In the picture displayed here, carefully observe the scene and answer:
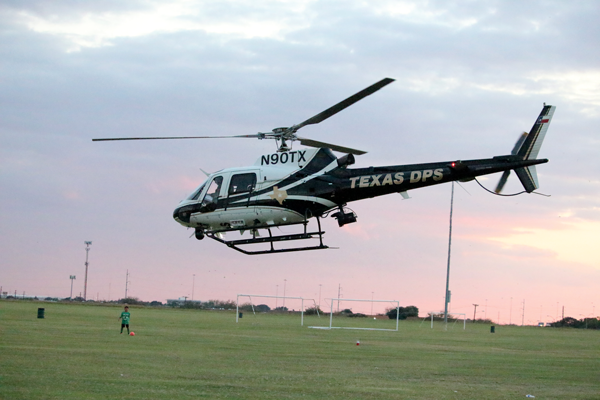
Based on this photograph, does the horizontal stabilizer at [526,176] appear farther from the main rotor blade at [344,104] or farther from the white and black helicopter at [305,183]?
the main rotor blade at [344,104]

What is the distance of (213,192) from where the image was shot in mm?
27062

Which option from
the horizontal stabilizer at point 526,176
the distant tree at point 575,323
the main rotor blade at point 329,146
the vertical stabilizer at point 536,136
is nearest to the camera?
the horizontal stabilizer at point 526,176

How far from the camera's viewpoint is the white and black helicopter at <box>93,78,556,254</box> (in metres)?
23.5

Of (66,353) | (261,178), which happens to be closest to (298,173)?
(261,178)

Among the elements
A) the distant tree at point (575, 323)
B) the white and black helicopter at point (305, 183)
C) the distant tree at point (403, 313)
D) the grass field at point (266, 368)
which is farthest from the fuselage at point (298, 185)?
the distant tree at point (575, 323)

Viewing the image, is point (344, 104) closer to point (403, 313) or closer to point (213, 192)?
point (213, 192)

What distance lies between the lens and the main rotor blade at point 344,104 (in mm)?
19469

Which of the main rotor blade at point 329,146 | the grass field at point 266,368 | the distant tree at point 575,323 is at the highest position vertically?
the main rotor blade at point 329,146

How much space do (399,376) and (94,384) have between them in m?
10.0

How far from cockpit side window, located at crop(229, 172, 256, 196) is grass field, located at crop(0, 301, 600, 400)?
6.35 meters

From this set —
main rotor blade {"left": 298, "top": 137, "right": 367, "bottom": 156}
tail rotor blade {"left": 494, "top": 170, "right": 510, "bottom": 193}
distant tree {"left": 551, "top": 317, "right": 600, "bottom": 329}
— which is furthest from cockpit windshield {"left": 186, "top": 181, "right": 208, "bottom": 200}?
distant tree {"left": 551, "top": 317, "right": 600, "bottom": 329}

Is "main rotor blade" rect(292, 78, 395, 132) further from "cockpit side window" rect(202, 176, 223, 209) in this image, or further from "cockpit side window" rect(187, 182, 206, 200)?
"cockpit side window" rect(187, 182, 206, 200)

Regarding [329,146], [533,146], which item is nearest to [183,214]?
[329,146]

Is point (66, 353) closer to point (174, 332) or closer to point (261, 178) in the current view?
point (261, 178)
